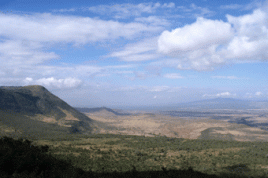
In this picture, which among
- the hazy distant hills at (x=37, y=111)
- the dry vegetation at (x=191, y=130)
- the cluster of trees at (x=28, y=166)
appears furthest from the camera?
the hazy distant hills at (x=37, y=111)

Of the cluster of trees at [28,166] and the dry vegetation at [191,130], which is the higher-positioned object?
the cluster of trees at [28,166]

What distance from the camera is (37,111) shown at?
76.1 meters

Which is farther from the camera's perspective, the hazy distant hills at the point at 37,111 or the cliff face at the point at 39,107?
the cliff face at the point at 39,107

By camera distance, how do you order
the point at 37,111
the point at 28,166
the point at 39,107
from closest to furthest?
the point at 28,166
the point at 37,111
the point at 39,107

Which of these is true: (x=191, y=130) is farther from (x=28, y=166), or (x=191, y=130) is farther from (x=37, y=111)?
(x=28, y=166)

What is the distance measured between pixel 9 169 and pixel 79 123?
67.3 metres

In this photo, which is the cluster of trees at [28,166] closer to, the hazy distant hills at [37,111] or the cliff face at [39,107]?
the hazy distant hills at [37,111]

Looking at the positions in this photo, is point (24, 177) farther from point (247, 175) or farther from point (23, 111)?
point (23, 111)

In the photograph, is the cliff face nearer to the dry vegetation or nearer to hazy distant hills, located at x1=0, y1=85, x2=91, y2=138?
hazy distant hills, located at x1=0, y1=85, x2=91, y2=138

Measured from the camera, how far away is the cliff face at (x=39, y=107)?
6981 centimetres

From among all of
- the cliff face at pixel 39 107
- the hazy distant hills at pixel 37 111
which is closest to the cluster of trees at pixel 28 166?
the hazy distant hills at pixel 37 111

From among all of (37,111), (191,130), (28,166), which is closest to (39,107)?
(37,111)

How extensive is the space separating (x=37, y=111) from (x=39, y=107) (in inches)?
158

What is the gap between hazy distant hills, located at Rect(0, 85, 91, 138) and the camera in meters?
60.8
